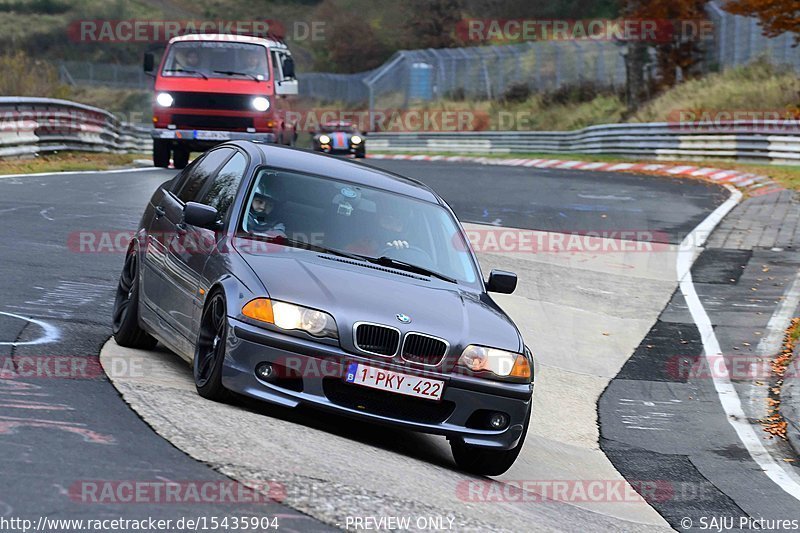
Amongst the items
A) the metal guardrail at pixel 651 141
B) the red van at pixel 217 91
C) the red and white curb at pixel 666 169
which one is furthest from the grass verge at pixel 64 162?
the metal guardrail at pixel 651 141

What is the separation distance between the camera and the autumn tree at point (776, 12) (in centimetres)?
3546

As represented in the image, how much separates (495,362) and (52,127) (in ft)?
68.6

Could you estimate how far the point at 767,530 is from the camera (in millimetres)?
6953

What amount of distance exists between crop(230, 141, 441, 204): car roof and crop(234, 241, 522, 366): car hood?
0.77m

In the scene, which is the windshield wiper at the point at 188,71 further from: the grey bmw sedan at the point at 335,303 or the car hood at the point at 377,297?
the car hood at the point at 377,297

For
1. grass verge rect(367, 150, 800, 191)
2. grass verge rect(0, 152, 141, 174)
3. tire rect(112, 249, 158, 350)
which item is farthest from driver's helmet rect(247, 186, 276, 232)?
grass verge rect(367, 150, 800, 191)

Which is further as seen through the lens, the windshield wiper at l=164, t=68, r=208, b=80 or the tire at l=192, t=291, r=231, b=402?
the windshield wiper at l=164, t=68, r=208, b=80

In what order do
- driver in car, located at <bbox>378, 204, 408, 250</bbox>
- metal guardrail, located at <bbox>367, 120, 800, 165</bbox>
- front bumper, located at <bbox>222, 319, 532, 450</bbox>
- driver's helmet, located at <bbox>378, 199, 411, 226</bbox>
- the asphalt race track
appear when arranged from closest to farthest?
the asphalt race track < front bumper, located at <bbox>222, 319, 532, 450</bbox> < driver in car, located at <bbox>378, 204, 408, 250</bbox> < driver's helmet, located at <bbox>378, 199, 411, 226</bbox> < metal guardrail, located at <bbox>367, 120, 800, 165</bbox>

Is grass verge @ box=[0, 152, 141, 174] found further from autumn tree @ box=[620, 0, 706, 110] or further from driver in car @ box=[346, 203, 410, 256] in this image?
autumn tree @ box=[620, 0, 706, 110]

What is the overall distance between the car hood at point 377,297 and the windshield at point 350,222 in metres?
0.23

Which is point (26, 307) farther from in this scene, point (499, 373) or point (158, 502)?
point (158, 502)

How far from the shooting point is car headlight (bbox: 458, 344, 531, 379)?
7.00m

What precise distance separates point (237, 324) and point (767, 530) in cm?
299

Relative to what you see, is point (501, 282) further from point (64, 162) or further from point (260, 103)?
point (64, 162)
